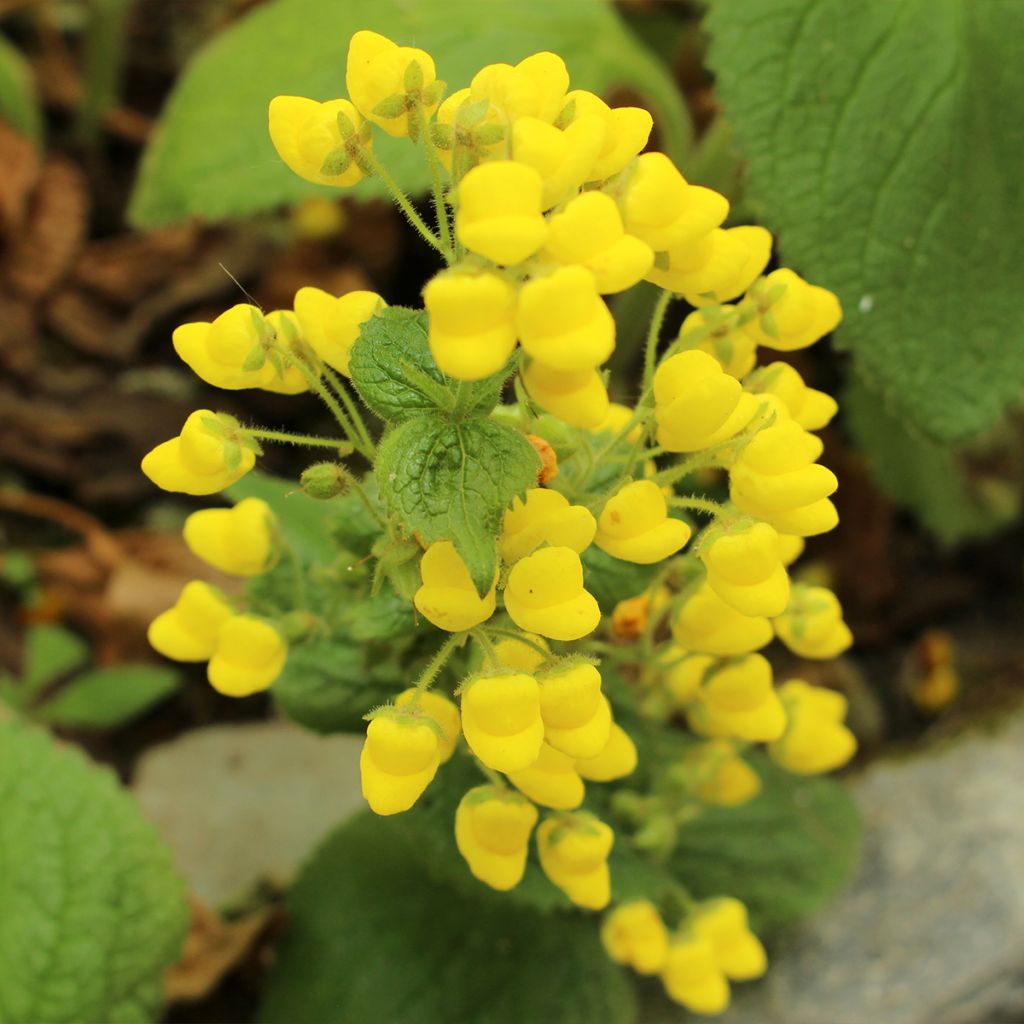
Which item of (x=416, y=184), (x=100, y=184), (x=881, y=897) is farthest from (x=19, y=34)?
(x=881, y=897)

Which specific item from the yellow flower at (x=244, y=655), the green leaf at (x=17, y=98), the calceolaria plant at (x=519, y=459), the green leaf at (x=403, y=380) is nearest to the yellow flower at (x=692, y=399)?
the calceolaria plant at (x=519, y=459)

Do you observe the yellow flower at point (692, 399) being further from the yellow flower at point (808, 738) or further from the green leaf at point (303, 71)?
the green leaf at point (303, 71)

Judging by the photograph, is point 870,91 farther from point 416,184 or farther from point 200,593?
point 200,593

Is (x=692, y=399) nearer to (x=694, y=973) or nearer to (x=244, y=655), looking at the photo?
(x=244, y=655)

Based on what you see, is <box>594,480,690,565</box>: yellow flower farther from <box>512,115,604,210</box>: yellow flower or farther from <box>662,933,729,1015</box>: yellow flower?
<box>662,933,729,1015</box>: yellow flower

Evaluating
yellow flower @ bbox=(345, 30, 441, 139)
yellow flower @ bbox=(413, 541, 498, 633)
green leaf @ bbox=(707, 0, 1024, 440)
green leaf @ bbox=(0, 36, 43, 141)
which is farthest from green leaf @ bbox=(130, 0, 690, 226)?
yellow flower @ bbox=(413, 541, 498, 633)
